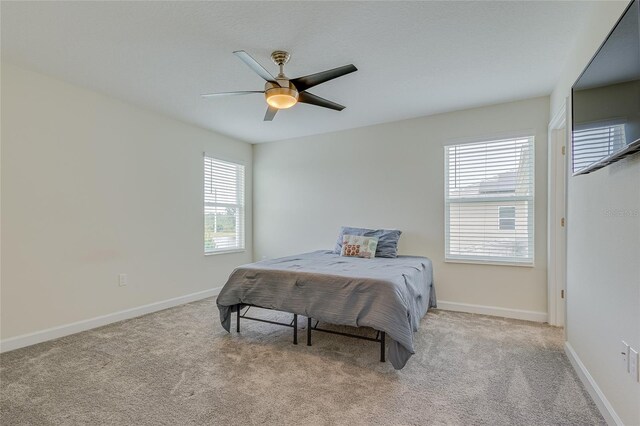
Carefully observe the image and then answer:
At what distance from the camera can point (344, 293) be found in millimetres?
2486

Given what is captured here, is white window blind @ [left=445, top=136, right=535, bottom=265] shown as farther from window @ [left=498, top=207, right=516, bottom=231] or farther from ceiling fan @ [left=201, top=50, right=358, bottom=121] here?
ceiling fan @ [left=201, top=50, right=358, bottom=121]

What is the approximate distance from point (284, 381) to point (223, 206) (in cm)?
332

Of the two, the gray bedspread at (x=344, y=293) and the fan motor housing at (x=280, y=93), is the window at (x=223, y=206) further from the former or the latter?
the fan motor housing at (x=280, y=93)

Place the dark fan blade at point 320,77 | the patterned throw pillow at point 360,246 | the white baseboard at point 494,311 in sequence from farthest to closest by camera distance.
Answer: the patterned throw pillow at point 360,246, the white baseboard at point 494,311, the dark fan blade at point 320,77

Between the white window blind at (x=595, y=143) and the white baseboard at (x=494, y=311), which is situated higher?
the white window blind at (x=595, y=143)

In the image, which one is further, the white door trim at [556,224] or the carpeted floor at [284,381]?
the white door trim at [556,224]

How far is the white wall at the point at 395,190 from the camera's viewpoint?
3.54 meters

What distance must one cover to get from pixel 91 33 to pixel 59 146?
4.29 ft

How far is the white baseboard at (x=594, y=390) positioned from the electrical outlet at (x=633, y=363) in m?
0.33

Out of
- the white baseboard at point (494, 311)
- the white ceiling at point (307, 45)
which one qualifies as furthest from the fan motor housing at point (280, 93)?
the white baseboard at point (494, 311)

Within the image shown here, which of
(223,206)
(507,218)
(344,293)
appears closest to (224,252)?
(223,206)

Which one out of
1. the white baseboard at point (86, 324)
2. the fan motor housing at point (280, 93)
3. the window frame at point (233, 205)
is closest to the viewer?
the fan motor housing at point (280, 93)

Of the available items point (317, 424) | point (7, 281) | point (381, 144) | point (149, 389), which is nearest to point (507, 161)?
point (381, 144)

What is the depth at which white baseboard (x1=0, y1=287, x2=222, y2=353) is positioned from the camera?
8.92ft
